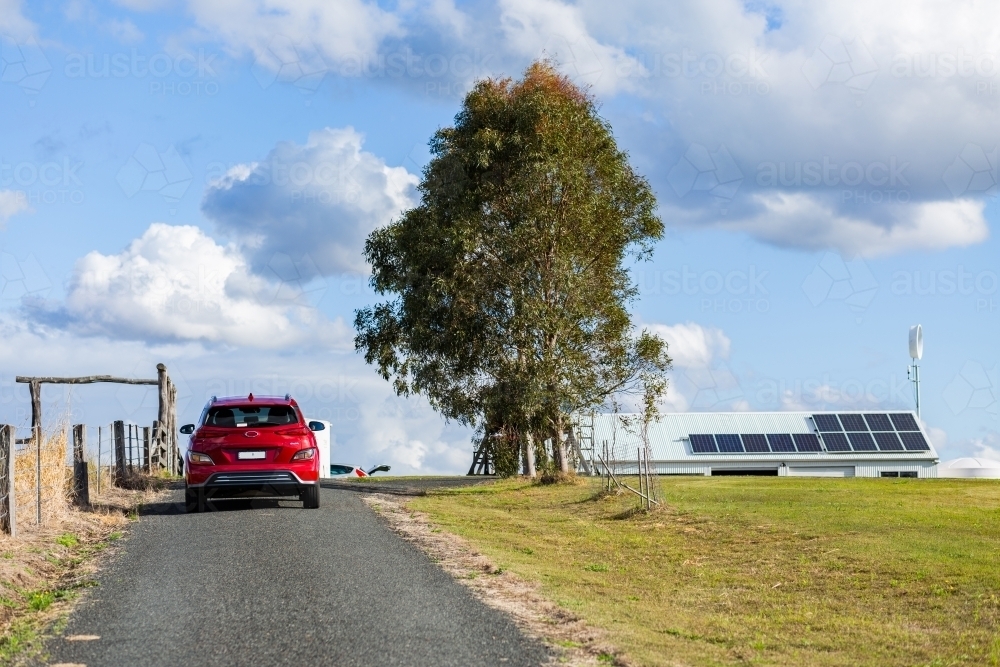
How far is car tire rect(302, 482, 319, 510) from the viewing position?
1939 centimetres

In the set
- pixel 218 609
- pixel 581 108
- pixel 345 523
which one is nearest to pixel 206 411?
pixel 345 523

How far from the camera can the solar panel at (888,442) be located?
177ft

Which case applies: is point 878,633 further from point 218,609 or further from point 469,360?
point 469,360

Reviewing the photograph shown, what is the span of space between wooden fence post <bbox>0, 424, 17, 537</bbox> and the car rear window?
4313 millimetres

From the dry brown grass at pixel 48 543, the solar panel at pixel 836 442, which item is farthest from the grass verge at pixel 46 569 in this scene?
the solar panel at pixel 836 442

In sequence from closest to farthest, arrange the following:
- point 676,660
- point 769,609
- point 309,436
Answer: point 676,660
point 769,609
point 309,436

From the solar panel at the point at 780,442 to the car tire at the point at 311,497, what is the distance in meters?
38.3

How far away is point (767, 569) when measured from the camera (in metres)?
15.2

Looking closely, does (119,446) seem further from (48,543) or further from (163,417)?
(48,543)

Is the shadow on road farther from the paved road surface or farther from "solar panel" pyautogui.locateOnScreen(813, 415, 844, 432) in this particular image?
"solar panel" pyautogui.locateOnScreen(813, 415, 844, 432)

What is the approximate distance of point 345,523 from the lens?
1747 centimetres

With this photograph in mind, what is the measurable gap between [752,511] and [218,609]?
45.2ft

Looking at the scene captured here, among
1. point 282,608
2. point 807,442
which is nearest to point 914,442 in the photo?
point 807,442

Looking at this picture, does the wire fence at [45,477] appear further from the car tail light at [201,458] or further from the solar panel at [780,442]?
the solar panel at [780,442]
